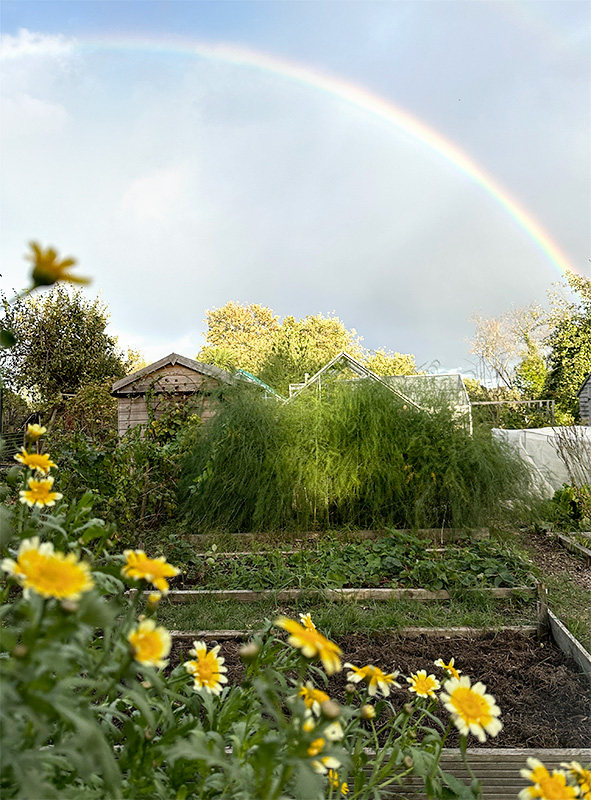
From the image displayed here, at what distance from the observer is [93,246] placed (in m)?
13.2

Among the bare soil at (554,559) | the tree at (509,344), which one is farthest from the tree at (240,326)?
the bare soil at (554,559)

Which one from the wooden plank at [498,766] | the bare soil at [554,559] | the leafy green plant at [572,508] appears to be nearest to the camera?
the wooden plank at [498,766]

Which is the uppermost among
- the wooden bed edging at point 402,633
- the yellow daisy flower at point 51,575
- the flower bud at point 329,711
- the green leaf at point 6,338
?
the green leaf at point 6,338

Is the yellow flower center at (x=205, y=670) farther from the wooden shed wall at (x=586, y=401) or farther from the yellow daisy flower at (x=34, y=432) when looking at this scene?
the wooden shed wall at (x=586, y=401)

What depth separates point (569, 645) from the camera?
8.17 ft

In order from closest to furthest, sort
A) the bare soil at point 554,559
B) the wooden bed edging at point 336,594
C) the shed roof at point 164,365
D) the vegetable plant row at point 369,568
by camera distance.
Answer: the wooden bed edging at point 336,594, the vegetable plant row at point 369,568, the bare soil at point 554,559, the shed roof at point 164,365

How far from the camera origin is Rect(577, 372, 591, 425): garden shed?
14805mm

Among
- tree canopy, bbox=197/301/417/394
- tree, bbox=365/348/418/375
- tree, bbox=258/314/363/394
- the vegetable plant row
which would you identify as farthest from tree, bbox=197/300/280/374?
the vegetable plant row

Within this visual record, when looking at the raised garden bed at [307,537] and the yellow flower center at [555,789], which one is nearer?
the yellow flower center at [555,789]

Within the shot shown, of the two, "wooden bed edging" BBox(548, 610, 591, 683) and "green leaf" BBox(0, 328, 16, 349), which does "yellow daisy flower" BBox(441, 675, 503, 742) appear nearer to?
"green leaf" BBox(0, 328, 16, 349)

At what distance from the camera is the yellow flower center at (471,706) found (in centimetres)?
74

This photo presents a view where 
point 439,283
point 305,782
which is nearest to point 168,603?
point 305,782

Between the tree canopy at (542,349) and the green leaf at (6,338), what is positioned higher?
the tree canopy at (542,349)

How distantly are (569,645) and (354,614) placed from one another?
0.97m
